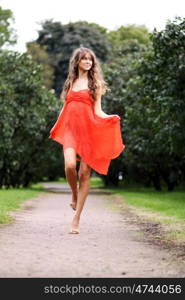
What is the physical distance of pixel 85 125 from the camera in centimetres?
934

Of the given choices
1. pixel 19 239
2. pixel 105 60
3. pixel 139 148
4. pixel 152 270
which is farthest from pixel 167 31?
pixel 105 60

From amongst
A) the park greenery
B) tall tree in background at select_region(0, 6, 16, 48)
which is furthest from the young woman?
tall tree in background at select_region(0, 6, 16, 48)

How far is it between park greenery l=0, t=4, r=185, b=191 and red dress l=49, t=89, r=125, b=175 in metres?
12.1

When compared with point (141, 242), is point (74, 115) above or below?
above

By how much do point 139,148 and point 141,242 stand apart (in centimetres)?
2227

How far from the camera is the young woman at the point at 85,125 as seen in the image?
928cm

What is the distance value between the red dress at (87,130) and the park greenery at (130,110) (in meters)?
12.1

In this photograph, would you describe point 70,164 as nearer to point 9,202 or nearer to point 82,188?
point 82,188

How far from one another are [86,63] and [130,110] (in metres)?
20.0

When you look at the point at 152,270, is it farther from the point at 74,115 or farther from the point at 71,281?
the point at 74,115

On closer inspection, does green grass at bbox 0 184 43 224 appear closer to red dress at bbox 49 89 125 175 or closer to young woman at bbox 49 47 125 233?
young woman at bbox 49 47 125 233

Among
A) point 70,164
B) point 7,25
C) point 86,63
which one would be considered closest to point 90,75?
point 86,63

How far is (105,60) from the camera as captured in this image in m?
67.8

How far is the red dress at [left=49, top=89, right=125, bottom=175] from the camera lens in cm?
930
